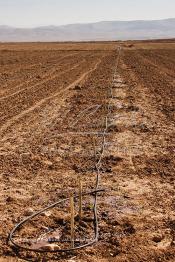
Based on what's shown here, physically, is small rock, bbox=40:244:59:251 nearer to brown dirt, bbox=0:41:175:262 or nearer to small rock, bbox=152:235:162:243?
brown dirt, bbox=0:41:175:262

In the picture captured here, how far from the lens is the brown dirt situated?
4.96 m

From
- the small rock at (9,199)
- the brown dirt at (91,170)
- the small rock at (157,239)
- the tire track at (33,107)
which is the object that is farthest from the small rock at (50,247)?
the tire track at (33,107)

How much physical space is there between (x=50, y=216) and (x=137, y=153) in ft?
9.90

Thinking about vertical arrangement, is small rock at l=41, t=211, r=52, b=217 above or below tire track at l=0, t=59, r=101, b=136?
below

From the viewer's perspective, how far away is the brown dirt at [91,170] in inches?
195

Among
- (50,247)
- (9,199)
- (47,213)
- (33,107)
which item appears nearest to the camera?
(50,247)

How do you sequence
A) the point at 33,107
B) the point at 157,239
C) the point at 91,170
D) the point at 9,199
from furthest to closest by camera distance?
the point at 33,107 < the point at 91,170 < the point at 9,199 < the point at 157,239

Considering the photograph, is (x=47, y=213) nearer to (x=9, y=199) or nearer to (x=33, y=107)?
(x=9, y=199)

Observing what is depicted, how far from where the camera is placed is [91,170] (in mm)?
7258

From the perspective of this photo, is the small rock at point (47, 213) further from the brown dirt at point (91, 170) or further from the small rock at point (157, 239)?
the small rock at point (157, 239)

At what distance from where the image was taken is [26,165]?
7418 millimetres

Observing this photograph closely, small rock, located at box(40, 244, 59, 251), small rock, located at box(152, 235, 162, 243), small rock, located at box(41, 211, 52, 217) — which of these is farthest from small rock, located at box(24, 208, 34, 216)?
small rock, located at box(152, 235, 162, 243)

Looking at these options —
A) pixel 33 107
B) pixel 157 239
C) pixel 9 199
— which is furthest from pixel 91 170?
pixel 33 107

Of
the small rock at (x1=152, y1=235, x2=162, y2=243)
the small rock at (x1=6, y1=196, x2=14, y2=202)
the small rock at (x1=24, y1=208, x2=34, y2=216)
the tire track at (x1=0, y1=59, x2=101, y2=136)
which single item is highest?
the tire track at (x1=0, y1=59, x2=101, y2=136)
